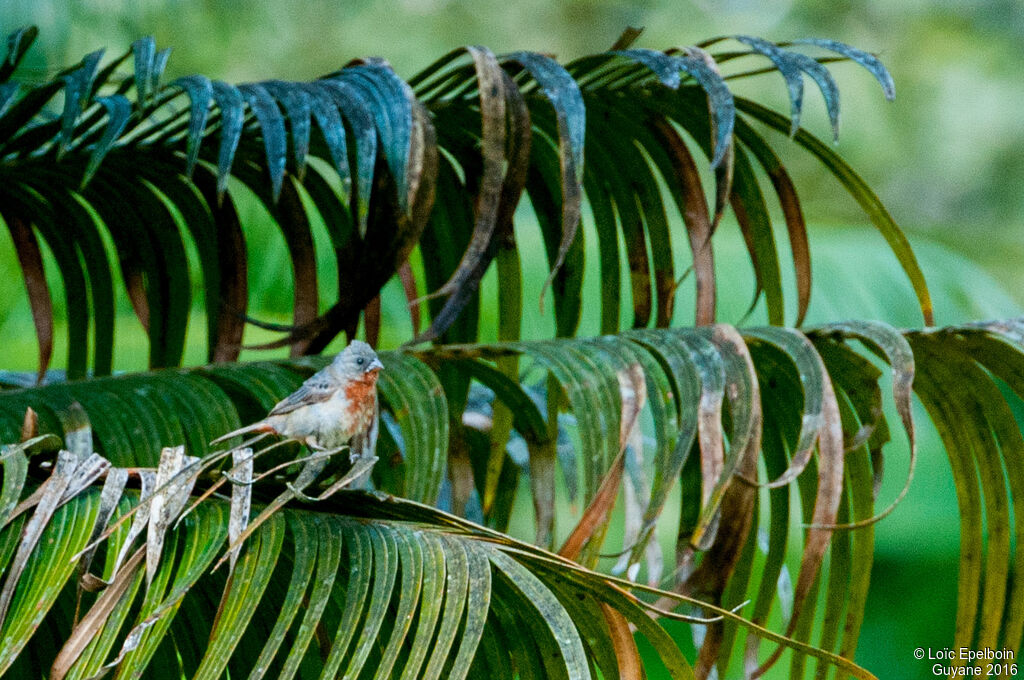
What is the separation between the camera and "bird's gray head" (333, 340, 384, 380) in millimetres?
1636

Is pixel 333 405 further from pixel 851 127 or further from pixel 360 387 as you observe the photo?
pixel 851 127

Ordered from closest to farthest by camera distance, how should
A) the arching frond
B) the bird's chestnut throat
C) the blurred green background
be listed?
the arching frond
the bird's chestnut throat
the blurred green background

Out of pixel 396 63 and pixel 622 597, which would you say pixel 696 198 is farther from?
pixel 396 63

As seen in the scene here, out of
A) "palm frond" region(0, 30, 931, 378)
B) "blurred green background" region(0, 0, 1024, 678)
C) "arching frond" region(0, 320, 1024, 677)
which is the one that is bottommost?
"arching frond" region(0, 320, 1024, 677)

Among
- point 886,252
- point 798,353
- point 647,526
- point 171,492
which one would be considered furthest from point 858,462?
point 886,252

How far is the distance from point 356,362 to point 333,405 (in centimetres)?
7

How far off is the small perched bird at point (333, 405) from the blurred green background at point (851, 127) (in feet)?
7.67

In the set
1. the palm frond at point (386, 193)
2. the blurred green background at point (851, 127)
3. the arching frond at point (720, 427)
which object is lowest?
the arching frond at point (720, 427)

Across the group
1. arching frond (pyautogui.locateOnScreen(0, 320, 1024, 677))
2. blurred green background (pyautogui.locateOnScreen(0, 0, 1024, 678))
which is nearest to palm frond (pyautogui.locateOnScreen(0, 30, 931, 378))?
arching frond (pyautogui.locateOnScreen(0, 320, 1024, 677))

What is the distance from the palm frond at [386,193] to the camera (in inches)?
77.4

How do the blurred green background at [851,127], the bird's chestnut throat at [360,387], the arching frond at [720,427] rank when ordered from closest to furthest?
the arching frond at [720,427] → the bird's chestnut throat at [360,387] → the blurred green background at [851,127]

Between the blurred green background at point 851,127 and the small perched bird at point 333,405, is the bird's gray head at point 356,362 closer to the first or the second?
the small perched bird at point 333,405

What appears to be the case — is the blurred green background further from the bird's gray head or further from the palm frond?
the bird's gray head

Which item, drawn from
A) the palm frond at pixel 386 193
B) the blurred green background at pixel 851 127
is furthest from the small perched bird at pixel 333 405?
the blurred green background at pixel 851 127
